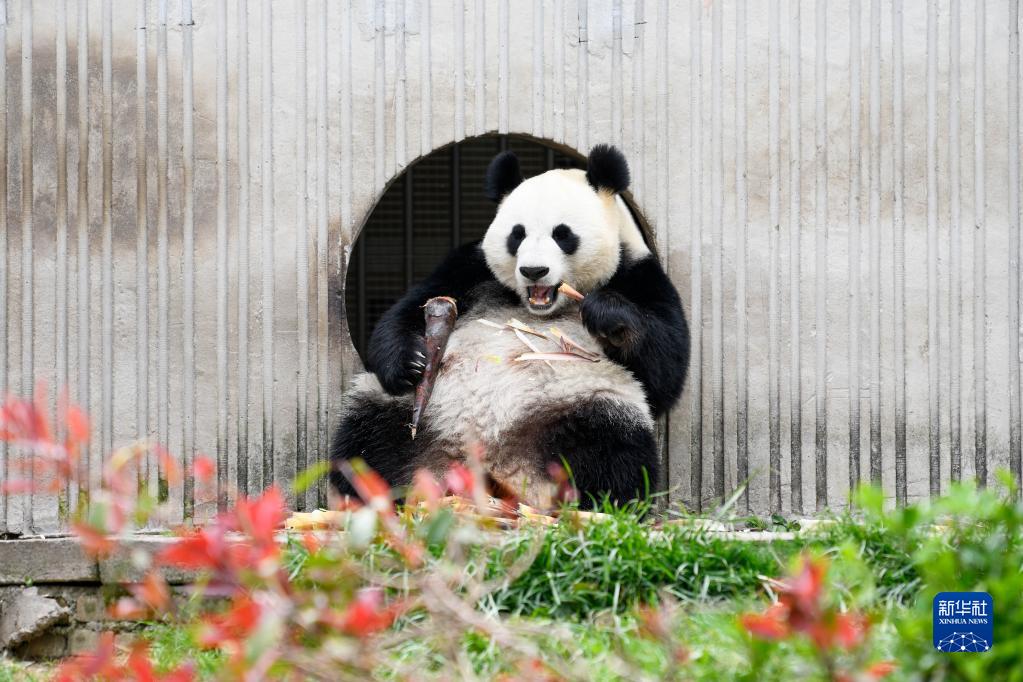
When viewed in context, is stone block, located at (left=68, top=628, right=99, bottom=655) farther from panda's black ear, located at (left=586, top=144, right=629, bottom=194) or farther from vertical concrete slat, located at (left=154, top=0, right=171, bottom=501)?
panda's black ear, located at (left=586, top=144, right=629, bottom=194)

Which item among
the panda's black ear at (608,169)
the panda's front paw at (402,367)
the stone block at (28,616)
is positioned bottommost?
the stone block at (28,616)

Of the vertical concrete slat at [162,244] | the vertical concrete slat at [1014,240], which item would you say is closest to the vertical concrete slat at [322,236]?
the vertical concrete slat at [162,244]

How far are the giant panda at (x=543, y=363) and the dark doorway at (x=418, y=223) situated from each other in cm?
301

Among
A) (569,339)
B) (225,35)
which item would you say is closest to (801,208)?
(569,339)

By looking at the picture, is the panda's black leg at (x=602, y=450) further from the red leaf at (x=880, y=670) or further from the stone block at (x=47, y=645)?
the red leaf at (x=880, y=670)

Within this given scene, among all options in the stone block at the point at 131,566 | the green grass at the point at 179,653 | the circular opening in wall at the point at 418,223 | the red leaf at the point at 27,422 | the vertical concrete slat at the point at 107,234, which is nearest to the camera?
the red leaf at the point at 27,422

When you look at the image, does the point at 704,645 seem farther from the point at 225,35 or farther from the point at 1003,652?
the point at 225,35

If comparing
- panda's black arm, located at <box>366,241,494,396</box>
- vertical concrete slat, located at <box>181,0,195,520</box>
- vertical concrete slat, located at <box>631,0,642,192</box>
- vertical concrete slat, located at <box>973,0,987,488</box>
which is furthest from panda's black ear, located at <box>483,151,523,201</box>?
vertical concrete slat, located at <box>973,0,987,488</box>

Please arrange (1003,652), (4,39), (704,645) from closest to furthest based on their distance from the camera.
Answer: (1003,652)
(704,645)
(4,39)

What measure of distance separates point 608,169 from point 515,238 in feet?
1.54

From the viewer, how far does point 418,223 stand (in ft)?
27.2

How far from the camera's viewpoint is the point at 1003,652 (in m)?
2.19

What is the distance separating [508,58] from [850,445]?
2.23 meters

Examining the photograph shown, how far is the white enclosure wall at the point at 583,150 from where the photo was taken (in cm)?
521
